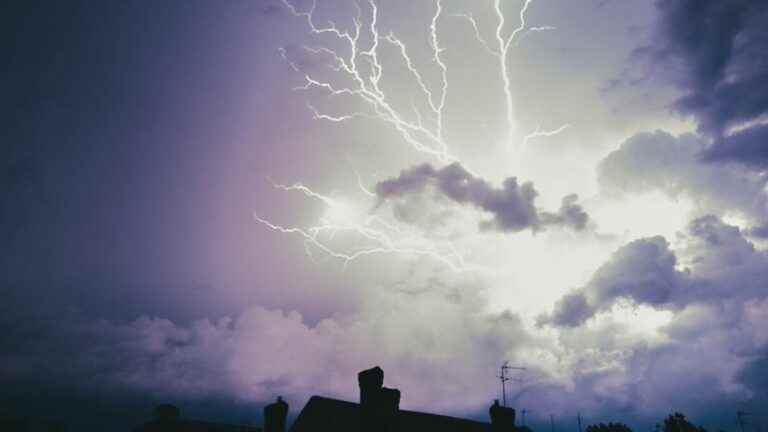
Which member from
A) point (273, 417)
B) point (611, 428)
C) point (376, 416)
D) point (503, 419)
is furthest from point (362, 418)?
point (611, 428)

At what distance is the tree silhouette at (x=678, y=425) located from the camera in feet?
125

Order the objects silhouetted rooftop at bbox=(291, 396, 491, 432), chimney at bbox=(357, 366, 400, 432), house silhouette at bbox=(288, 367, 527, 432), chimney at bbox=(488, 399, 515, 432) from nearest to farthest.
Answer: chimney at bbox=(357, 366, 400, 432)
house silhouette at bbox=(288, 367, 527, 432)
silhouetted rooftop at bbox=(291, 396, 491, 432)
chimney at bbox=(488, 399, 515, 432)

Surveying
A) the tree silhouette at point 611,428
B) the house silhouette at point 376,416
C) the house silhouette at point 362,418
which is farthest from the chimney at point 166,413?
the tree silhouette at point 611,428

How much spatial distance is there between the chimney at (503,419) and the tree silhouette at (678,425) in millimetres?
30467

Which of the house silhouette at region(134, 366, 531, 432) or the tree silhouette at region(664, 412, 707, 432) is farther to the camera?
the tree silhouette at region(664, 412, 707, 432)

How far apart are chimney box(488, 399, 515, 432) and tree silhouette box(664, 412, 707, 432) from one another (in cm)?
3047

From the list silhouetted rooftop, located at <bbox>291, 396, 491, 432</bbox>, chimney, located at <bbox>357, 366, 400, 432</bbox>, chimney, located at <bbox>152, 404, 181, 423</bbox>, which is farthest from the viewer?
chimney, located at <bbox>152, 404, 181, 423</bbox>

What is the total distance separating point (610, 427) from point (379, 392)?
120 ft

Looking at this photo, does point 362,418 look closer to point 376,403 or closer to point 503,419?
point 376,403

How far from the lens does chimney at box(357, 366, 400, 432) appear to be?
12.7m

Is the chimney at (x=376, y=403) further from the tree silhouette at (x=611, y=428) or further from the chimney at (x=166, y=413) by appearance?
the tree silhouette at (x=611, y=428)

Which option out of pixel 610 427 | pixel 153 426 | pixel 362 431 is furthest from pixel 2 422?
pixel 610 427

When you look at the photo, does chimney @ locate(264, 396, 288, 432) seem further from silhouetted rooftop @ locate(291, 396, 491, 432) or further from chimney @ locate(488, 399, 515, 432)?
chimney @ locate(488, 399, 515, 432)

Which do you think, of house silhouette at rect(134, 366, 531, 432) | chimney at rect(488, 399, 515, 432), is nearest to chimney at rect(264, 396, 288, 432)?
house silhouette at rect(134, 366, 531, 432)
